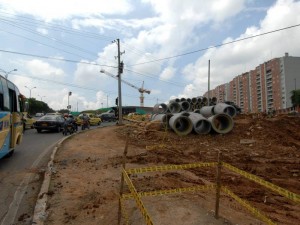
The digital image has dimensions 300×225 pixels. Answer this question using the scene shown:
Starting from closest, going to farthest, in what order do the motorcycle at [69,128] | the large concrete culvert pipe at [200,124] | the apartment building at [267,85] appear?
the large concrete culvert pipe at [200,124]
the motorcycle at [69,128]
the apartment building at [267,85]

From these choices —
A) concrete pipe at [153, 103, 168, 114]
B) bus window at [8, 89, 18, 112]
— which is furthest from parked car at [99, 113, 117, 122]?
bus window at [8, 89, 18, 112]

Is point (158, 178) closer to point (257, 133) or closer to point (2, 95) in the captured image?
point (2, 95)

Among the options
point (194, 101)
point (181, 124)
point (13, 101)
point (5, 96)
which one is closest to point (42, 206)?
point (5, 96)

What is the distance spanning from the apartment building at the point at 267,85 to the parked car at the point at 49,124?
57676 millimetres

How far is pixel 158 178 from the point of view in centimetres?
832

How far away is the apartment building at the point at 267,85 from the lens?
9394 cm

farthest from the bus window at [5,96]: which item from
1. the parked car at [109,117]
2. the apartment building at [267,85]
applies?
the apartment building at [267,85]

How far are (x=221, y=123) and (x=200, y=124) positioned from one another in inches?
64.6

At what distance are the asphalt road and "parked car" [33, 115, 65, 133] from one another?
11079 mm

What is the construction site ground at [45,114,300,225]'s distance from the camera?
551cm

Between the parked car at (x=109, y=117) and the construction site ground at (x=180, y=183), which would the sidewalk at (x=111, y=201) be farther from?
the parked car at (x=109, y=117)

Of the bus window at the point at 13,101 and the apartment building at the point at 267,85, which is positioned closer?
the bus window at the point at 13,101

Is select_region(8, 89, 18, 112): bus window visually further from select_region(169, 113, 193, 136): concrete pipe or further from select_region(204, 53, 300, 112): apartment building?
select_region(204, 53, 300, 112): apartment building

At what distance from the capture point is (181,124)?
20781 mm
